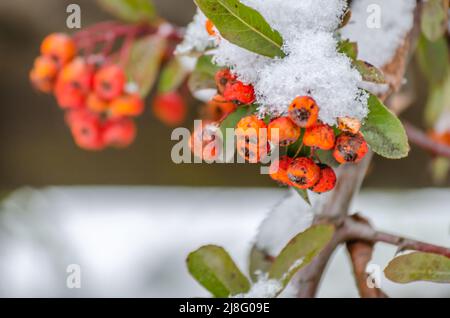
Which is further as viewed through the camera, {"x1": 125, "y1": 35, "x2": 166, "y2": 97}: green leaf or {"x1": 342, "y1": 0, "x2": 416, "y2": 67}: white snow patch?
Answer: {"x1": 125, "y1": 35, "x2": 166, "y2": 97}: green leaf

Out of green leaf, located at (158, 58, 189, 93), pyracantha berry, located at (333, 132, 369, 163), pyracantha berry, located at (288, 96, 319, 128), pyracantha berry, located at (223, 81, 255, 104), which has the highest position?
green leaf, located at (158, 58, 189, 93)

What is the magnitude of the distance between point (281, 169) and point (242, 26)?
126 mm

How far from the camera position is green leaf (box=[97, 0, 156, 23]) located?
0.90 meters

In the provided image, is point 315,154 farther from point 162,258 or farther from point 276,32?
point 162,258

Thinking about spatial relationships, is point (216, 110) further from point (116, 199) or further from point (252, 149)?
point (116, 199)

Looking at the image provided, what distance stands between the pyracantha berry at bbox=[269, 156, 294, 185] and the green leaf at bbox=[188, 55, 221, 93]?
13 cm

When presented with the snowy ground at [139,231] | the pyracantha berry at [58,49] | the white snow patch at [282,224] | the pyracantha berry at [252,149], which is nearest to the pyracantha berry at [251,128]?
the pyracantha berry at [252,149]

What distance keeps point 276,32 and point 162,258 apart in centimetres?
116

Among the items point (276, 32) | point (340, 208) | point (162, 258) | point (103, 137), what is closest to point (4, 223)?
point (162, 258)

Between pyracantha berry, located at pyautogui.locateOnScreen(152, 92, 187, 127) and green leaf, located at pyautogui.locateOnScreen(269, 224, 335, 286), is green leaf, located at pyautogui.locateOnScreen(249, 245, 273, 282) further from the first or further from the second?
pyracantha berry, located at pyautogui.locateOnScreen(152, 92, 187, 127)

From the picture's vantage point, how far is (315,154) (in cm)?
52

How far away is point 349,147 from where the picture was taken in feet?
1.56

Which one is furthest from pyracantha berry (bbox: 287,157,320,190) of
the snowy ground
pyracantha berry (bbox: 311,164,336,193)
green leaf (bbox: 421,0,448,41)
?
the snowy ground

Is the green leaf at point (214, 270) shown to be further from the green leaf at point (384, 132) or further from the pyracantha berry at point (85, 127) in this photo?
the pyracantha berry at point (85, 127)
